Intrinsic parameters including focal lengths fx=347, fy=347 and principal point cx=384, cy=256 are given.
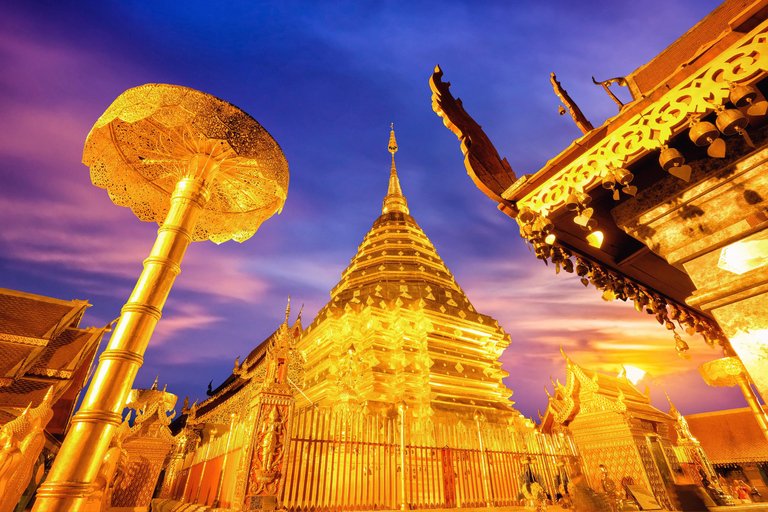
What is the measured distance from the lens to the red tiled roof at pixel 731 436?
13.8 meters

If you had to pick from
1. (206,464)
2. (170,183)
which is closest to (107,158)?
(170,183)

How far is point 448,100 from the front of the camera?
325cm

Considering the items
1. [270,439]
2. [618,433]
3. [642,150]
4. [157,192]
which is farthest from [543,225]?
[618,433]

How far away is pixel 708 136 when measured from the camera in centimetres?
184

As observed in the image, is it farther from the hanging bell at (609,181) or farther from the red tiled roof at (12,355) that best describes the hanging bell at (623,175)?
the red tiled roof at (12,355)

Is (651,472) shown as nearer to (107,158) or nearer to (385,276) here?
(385,276)

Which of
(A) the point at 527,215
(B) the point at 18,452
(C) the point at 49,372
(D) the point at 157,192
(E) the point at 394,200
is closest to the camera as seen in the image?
(A) the point at 527,215

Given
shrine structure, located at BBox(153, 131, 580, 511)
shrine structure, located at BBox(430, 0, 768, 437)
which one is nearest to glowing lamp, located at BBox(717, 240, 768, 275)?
shrine structure, located at BBox(430, 0, 768, 437)

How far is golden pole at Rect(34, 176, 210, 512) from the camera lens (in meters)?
2.64

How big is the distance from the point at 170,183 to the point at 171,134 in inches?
44.0

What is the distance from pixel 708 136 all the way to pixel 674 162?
0.59 feet

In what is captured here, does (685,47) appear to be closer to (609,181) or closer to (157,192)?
(609,181)

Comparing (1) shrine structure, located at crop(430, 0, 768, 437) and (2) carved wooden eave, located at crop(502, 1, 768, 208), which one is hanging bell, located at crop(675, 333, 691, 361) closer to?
(1) shrine structure, located at crop(430, 0, 768, 437)

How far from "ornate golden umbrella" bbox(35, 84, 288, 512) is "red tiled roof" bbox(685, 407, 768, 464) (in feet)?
66.2
